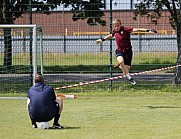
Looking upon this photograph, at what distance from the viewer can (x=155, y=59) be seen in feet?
72.2

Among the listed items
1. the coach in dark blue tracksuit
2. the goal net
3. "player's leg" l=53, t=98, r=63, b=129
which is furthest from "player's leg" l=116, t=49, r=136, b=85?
the coach in dark blue tracksuit

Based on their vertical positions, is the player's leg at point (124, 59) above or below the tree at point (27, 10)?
below

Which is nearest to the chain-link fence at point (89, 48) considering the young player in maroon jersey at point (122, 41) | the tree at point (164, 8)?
the tree at point (164, 8)

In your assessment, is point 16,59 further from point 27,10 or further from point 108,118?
point 108,118

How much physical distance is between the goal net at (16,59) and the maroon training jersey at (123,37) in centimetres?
457

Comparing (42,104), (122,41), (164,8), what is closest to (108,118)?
(42,104)

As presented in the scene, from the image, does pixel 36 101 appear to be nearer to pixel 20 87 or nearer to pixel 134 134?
pixel 134 134

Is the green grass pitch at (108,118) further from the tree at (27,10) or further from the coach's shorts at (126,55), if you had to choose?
the tree at (27,10)

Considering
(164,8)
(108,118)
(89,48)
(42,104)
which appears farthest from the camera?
(89,48)

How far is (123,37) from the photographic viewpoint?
1570 centimetres

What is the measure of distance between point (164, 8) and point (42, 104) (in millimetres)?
12157

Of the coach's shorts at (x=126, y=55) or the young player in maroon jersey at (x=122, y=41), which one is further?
the coach's shorts at (x=126, y=55)

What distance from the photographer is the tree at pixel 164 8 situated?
2060 centimetres

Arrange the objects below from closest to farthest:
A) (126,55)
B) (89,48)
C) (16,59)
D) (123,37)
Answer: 1. (123,37)
2. (126,55)
3. (16,59)
4. (89,48)
